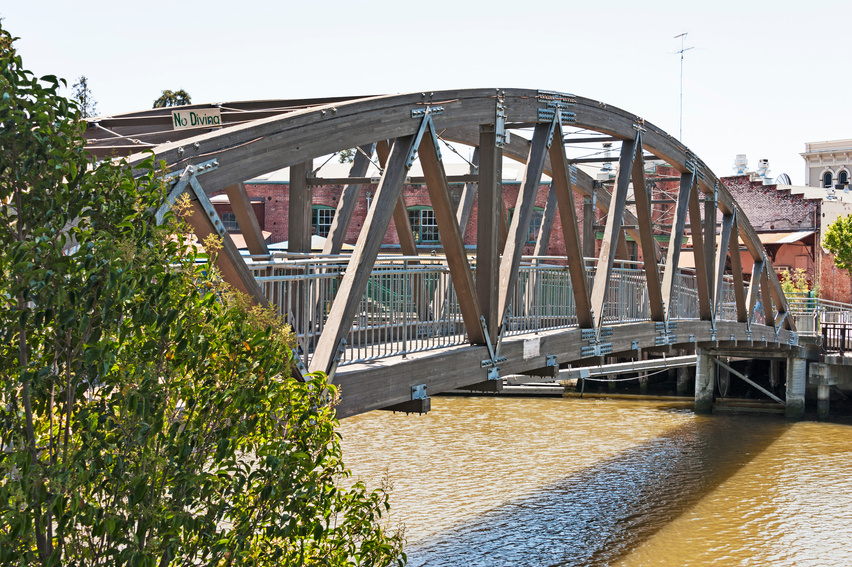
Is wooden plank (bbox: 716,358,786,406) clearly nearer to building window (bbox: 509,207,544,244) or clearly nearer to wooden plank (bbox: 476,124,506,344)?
building window (bbox: 509,207,544,244)

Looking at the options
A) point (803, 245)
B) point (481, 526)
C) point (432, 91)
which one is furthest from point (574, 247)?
point (803, 245)

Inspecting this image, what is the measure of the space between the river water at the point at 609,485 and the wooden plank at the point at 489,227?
8.63 ft

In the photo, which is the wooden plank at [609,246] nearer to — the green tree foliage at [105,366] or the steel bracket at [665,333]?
the steel bracket at [665,333]

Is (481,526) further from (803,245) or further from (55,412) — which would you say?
(803,245)

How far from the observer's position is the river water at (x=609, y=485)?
1265 centimetres

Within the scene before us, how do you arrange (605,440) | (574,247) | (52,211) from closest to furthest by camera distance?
1. (52,211)
2. (574,247)
3. (605,440)

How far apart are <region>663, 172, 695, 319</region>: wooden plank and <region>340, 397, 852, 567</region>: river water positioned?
3414 mm

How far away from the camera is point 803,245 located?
4112 cm

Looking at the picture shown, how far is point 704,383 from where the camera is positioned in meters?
25.5

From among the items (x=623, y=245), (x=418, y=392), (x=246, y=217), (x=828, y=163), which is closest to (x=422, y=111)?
(x=418, y=392)

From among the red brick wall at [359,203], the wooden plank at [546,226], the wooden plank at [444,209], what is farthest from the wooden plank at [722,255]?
the red brick wall at [359,203]

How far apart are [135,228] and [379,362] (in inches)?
199

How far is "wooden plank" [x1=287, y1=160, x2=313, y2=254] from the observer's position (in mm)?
11500

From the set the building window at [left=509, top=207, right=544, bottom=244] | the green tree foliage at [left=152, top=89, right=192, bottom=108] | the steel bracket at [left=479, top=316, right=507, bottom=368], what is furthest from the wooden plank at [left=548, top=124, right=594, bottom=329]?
the green tree foliage at [left=152, top=89, right=192, bottom=108]
